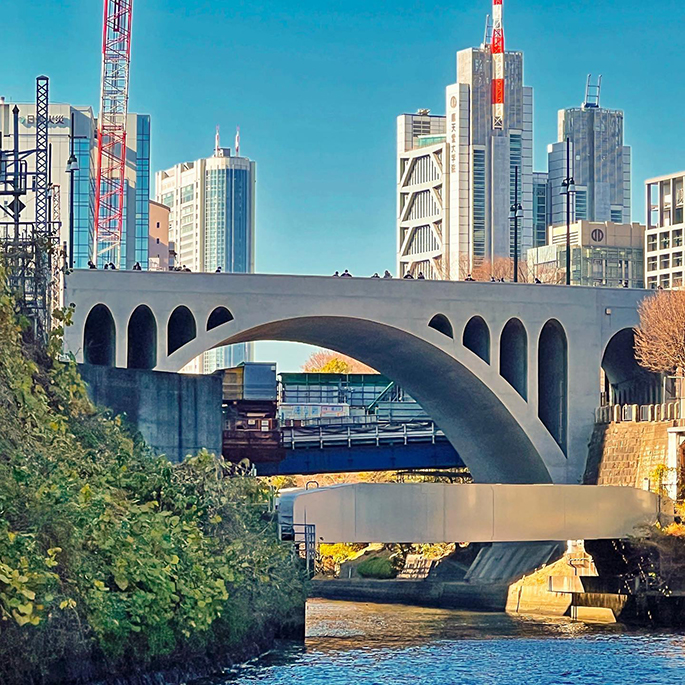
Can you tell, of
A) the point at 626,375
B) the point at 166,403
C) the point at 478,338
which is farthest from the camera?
the point at 626,375

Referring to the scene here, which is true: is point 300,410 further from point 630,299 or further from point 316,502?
point 316,502

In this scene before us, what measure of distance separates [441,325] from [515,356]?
3994mm

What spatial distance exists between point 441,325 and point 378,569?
16289 mm

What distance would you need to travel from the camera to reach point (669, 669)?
51719 mm

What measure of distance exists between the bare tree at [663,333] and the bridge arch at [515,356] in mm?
5462

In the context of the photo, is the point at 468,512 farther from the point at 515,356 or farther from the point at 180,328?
the point at 180,328

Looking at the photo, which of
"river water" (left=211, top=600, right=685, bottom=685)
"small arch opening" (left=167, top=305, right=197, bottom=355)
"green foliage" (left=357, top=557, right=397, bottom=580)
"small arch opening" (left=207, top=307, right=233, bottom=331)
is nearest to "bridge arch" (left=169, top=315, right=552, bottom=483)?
"small arch opening" (left=207, top=307, right=233, bottom=331)

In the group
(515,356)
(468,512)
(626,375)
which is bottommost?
(468,512)

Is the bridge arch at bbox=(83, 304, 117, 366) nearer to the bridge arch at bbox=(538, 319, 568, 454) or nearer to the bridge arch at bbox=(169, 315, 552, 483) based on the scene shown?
the bridge arch at bbox=(169, 315, 552, 483)

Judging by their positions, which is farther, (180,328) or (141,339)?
(180,328)

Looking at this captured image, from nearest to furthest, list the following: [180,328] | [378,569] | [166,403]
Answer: [166,403]
[180,328]
[378,569]

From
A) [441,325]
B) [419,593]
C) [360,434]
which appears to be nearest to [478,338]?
[441,325]

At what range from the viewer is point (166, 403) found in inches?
2741

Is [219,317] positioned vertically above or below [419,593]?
above
